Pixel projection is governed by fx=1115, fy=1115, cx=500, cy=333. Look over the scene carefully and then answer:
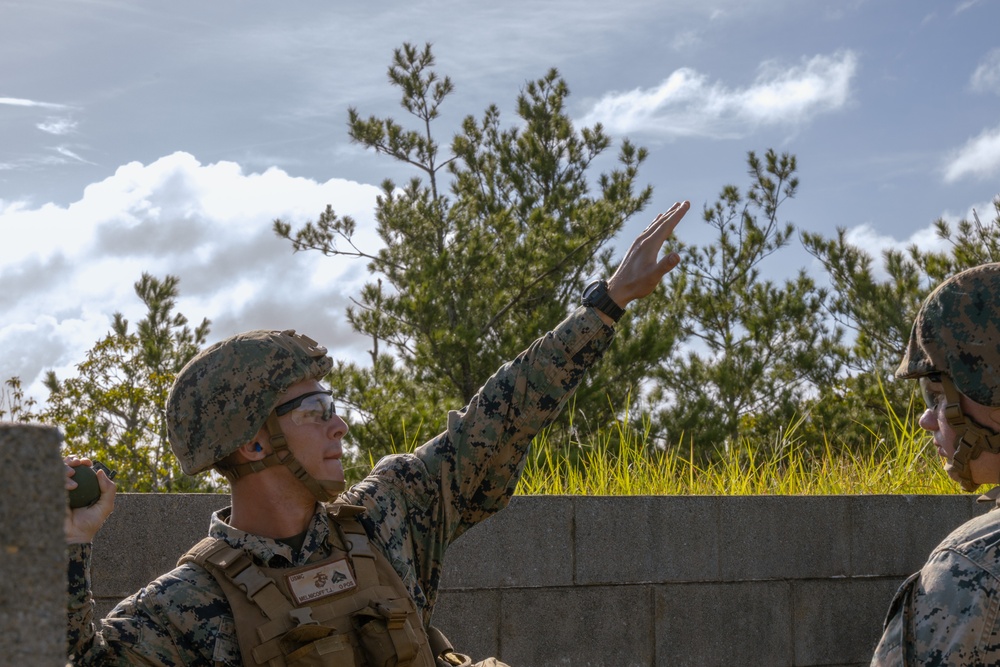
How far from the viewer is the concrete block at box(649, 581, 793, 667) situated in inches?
217

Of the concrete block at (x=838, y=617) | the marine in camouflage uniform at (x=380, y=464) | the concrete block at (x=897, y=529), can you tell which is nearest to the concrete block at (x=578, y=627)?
the concrete block at (x=838, y=617)

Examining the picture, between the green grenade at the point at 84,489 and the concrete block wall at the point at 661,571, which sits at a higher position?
the green grenade at the point at 84,489

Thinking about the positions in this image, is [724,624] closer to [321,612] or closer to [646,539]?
[646,539]

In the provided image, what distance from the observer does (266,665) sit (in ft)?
7.74

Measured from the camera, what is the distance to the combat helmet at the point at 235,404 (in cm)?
260

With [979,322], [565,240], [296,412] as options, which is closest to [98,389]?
[565,240]

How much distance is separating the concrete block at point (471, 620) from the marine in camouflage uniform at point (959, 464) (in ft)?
9.70

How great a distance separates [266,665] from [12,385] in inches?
466

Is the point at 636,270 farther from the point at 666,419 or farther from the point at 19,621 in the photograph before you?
the point at 666,419

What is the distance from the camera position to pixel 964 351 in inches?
86.2

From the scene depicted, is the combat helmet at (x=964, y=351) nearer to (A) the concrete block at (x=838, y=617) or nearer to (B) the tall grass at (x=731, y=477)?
(B) the tall grass at (x=731, y=477)

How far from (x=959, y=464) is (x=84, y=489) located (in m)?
1.75

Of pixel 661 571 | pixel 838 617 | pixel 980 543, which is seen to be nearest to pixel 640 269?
pixel 980 543

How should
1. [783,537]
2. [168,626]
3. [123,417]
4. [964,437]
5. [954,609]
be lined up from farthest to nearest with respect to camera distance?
[123,417], [783,537], [168,626], [964,437], [954,609]
